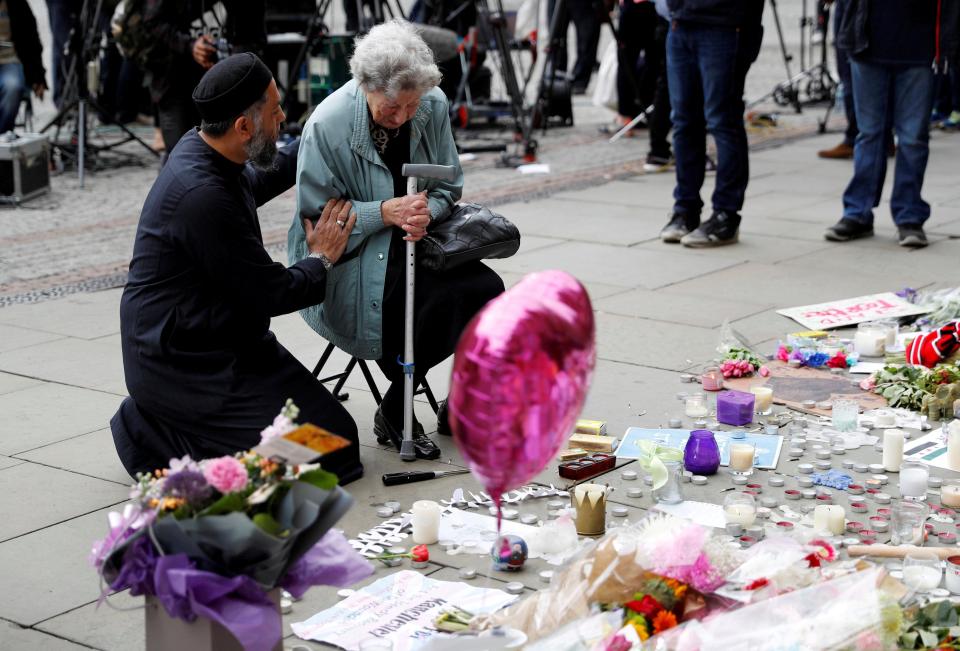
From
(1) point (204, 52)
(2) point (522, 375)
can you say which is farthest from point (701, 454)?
(1) point (204, 52)

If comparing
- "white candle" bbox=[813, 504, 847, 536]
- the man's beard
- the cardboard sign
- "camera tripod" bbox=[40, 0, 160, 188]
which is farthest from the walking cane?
"camera tripod" bbox=[40, 0, 160, 188]

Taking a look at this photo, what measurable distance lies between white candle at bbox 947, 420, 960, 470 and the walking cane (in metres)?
1.72

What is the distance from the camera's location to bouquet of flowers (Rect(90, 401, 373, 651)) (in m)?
2.48

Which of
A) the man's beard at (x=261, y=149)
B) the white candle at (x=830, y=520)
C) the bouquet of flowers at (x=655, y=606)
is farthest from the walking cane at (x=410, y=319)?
the bouquet of flowers at (x=655, y=606)

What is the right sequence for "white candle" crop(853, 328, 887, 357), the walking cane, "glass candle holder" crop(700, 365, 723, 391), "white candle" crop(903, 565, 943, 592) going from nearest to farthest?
"white candle" crop(903, 565, 943, 592) → the walking cane → "glass candle holder" crop(700, 365, 723, 391) → "white candle" crop(853, 328, 887, 357)

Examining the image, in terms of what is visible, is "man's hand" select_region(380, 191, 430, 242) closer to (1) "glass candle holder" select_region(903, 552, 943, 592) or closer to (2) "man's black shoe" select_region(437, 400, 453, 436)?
(2) "man's black shoe" select_region(437, 400, 453, 436)

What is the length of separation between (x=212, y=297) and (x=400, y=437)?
0.86 m

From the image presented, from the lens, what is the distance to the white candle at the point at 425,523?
3.60 m

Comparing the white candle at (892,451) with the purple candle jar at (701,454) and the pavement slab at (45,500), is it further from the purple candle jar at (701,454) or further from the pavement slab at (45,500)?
the pavement slab at (45,500)

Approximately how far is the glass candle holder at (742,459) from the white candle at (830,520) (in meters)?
0.51

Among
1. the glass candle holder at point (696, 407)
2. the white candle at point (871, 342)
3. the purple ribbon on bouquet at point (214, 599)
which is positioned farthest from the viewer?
the white candle at point (871, 342)

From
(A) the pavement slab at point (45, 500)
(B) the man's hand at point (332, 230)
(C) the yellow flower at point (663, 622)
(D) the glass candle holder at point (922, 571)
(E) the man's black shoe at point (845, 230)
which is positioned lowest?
(E) the man's black shoe at point (845, 230)

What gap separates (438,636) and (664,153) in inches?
306

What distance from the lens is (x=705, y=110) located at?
7.30 m
